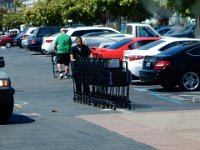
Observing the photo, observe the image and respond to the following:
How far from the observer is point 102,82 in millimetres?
15297

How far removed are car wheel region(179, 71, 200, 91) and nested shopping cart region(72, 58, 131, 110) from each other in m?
3.35

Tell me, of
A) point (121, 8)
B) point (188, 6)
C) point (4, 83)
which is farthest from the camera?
point (121, 8)

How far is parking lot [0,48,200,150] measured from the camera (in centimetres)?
1045

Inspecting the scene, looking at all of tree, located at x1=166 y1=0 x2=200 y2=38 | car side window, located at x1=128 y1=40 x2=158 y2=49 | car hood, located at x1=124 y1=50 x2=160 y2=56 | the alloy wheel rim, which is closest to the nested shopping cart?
tree, located at x1=166 y1=0 x2=200 y2=38

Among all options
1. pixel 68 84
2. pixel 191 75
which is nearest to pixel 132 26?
pixel 68 84

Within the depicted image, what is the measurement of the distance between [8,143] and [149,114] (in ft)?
15.4

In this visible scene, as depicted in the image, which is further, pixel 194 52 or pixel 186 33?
pixel 186 33

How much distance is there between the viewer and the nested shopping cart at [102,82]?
14953 mm

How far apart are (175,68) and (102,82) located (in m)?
4.31

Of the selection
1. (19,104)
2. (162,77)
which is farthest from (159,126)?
(162,77)

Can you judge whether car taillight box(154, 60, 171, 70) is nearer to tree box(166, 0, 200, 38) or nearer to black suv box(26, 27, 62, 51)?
tree box(166, 0, 200, 38)

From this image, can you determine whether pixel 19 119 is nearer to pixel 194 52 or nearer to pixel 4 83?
pixel 4 83

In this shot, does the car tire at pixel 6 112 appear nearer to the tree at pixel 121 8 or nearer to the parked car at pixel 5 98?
the parked car at pixel 5 98

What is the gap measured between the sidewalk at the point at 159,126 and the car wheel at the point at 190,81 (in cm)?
452
